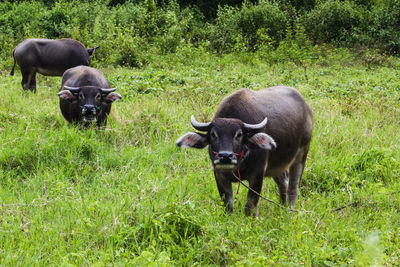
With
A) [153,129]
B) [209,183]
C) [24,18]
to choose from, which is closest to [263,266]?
[209,183]

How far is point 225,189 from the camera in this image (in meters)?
3.67

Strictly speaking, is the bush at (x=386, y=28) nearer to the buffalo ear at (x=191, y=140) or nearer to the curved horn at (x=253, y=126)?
the curved horn at (x=253, y=126)

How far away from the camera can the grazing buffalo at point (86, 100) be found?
238 inches

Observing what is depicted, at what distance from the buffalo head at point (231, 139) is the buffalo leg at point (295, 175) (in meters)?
1.04

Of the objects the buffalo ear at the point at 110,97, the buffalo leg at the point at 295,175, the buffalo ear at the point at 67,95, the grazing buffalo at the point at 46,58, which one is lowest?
the grazing buffalo at the point at 46,58

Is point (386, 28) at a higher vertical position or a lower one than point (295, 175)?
lower

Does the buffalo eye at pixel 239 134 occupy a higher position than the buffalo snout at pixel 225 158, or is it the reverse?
the buffalo eye at pixel 239 134

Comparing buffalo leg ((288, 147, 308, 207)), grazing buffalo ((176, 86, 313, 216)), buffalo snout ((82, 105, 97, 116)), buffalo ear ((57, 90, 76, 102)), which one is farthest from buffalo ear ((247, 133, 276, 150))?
buffalo ear ((57, 90, 76, 102))

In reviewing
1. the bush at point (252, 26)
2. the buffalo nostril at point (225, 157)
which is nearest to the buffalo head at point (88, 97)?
the buffalo nostril at point (225, 157)

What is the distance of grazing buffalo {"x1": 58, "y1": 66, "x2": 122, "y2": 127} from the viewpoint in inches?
238

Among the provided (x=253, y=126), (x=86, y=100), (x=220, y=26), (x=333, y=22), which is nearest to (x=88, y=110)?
(x=86, y=100)

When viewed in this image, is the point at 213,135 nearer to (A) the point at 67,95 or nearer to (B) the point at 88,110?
(B) the point at 88,110

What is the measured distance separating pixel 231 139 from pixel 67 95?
370 cm

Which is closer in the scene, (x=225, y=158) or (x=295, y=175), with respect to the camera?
(x=225, y=158)
